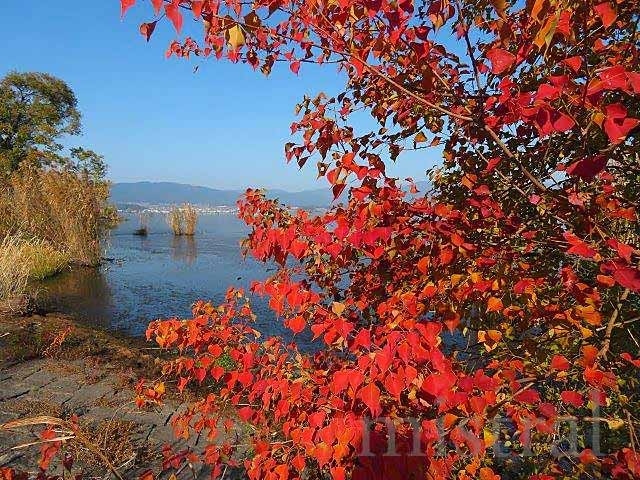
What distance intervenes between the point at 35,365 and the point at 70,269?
1113 cm

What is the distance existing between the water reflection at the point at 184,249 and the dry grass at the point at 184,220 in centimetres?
81

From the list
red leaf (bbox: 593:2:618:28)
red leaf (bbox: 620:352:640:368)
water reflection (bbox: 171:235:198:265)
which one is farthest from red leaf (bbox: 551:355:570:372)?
water reflection (bbox: 171:235:198:265)

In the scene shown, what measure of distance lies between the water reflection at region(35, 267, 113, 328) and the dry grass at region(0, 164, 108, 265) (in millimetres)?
1510

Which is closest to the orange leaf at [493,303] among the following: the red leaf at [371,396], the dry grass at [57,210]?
the red leaf at [371,396]

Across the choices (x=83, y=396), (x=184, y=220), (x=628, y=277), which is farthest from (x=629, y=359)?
(x=184, y=220)

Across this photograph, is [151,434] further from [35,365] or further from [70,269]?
[70,269]

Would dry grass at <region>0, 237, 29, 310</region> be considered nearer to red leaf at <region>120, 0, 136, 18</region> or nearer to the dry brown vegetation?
Answer: the dry brown vegetation

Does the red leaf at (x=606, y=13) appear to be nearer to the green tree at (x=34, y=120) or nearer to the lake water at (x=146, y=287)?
the lake water at (x=146, y=287)

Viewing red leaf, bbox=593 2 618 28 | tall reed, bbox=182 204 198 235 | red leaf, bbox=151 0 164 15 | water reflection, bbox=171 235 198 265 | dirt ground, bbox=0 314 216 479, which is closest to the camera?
red leaf, bbox=151 0 164 15

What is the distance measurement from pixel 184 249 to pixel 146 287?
34.6 feet

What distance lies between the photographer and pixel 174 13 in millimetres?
1391

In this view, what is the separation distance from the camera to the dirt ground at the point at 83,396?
406cm

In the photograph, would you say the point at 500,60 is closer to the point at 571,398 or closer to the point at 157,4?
the point at 157,4

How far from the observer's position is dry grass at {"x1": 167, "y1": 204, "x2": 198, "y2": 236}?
105 ft
